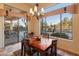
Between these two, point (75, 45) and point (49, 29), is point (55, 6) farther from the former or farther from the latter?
point (75, 45)

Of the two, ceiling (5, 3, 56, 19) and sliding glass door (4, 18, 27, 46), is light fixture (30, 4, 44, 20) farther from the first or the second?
sliding glass door (4, 18, 27, 46)

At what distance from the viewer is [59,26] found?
6.82 feet

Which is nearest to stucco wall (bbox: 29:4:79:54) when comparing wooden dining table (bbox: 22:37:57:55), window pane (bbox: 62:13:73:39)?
window pane (bbox: 62:13:73:39)

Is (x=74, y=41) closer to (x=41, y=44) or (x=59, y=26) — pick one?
(x=59, y=26)

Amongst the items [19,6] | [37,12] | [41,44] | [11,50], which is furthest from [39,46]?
[19,6]

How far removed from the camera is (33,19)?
2.09 meters

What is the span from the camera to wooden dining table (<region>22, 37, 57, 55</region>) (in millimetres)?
2033

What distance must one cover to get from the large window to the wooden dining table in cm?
13

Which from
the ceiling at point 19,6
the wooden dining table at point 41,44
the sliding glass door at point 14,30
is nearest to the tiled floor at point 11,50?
the sliding glass door at point 14,30

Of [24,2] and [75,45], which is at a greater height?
[24,2]

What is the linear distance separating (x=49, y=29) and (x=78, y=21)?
0.49 m

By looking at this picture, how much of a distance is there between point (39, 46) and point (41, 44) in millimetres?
54

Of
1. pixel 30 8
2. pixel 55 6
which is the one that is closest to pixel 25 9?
pixel 30 8

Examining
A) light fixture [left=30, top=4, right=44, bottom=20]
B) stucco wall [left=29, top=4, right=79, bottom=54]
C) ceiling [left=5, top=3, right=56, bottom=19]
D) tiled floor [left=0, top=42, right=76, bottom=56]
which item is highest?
ceiling [left=5, top=3, right=56, bottom=19]
